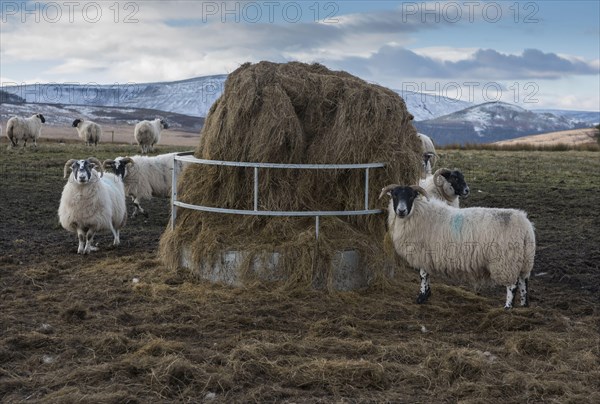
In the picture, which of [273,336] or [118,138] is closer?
[273,336]

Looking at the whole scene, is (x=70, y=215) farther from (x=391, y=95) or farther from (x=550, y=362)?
(x=550, y=362)

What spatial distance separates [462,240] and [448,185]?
9.79ft

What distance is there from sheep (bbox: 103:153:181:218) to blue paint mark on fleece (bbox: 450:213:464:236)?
8.99 metres

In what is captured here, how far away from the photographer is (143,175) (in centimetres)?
1773

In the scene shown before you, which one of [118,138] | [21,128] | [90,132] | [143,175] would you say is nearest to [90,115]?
[118,138]

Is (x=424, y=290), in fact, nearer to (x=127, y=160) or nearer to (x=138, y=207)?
Result: (x=138, y=207)

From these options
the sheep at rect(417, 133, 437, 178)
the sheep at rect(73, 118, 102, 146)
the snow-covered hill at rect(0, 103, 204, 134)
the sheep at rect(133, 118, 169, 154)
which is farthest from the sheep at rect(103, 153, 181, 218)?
the snow-covered hill at rect(0, 103, 204, 134)

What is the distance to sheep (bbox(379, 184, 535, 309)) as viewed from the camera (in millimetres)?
9156

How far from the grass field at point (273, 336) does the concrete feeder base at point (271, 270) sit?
0.80 feet

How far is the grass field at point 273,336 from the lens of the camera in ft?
20.5

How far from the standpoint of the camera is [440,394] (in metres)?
6.23

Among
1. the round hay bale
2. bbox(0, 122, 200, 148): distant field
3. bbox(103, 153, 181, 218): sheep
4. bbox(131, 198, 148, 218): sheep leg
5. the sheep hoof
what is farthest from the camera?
bbox(0, 122, 200, 148): distant field

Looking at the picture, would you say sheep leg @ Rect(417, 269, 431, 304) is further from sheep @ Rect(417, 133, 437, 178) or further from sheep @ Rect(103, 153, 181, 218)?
sheep @ Rect(103, 153, 181, 218)

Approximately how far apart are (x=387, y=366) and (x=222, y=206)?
4.57 m
